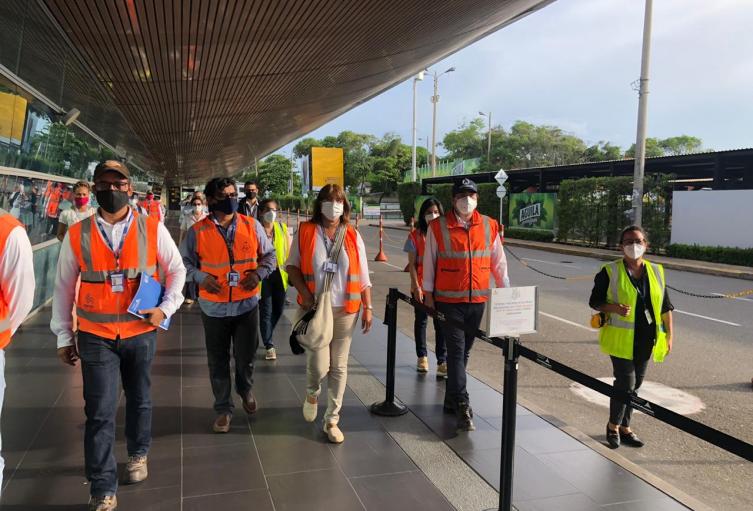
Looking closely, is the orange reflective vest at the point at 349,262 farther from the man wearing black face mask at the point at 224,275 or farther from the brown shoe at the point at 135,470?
the brown shoe at the point at 135,470

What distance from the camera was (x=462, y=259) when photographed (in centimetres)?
416

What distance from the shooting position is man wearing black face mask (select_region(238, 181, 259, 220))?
6491 millimetres

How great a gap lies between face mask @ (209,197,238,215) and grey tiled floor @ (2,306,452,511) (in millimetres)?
1548

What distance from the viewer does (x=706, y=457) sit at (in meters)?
4.02

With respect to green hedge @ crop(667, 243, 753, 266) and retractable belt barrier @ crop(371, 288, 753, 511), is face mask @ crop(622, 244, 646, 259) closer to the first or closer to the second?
retractable belt barrier @ crop(371, 288, 753, 511)

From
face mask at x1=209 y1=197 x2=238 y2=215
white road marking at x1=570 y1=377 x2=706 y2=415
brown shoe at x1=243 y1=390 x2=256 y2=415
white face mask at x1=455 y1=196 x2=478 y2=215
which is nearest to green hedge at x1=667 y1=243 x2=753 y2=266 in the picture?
white road marking at x1=570 y1=377 x2=706 y2=415

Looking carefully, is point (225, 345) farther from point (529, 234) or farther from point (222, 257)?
point (529, 234)

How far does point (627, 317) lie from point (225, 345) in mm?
2858

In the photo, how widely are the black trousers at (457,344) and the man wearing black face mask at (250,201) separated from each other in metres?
3.13

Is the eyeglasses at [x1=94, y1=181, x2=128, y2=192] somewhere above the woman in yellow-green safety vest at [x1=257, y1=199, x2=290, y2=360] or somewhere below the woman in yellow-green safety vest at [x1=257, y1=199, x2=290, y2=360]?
above

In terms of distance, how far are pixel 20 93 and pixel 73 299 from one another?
4.57m

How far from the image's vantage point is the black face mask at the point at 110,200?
2875mm

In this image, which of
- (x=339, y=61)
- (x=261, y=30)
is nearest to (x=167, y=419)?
(x=261, y=30)

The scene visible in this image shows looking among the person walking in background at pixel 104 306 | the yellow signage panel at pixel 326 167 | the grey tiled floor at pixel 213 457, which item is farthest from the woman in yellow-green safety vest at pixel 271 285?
the yellow signage panel at pixel 326 167
